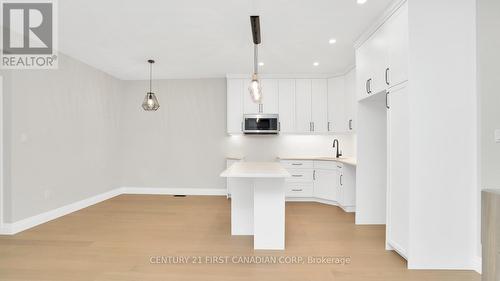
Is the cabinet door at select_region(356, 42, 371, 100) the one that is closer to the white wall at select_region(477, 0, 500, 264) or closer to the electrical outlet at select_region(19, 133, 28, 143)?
the white wall at select_region(477, 0, 500, 264)

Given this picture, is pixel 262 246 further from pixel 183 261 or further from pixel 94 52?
pixel 94 52

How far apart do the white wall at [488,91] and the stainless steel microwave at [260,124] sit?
10.9 feet

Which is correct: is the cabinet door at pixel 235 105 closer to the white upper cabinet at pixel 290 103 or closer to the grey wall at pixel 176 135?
the white upper cabinet at pixel 290 103

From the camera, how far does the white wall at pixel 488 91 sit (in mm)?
2299

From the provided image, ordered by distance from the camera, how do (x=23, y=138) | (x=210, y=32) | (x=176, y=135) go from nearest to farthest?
(x=210, y=32)
(x=23, y=138)
(x=176, y=135)

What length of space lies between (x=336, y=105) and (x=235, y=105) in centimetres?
202

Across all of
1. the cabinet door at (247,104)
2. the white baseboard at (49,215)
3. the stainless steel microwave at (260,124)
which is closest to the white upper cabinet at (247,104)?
the cabinet door at (247,104)

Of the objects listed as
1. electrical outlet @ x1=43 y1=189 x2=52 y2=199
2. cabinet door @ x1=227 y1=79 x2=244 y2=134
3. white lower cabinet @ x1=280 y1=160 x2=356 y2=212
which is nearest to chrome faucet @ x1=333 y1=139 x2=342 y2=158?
white lower cabinet @ x1=280 y1=160 x2=356 y2=212

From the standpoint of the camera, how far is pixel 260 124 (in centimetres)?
532

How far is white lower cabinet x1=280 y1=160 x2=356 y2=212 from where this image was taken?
452 centimetres

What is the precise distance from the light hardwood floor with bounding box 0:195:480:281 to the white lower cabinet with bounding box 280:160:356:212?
348mm

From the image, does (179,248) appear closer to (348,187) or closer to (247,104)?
(348,187)

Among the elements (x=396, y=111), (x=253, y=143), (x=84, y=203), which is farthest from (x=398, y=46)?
(x=84, y=203)

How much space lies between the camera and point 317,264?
8.38ft
